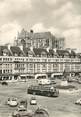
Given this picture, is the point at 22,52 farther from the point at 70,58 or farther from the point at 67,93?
the point at 67,93

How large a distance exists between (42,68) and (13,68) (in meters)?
18.1

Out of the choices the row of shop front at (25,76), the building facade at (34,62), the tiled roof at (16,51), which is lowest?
the row of shop front at (25,76)

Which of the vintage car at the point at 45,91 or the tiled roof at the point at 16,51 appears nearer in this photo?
the vintage car at the point at 45,91

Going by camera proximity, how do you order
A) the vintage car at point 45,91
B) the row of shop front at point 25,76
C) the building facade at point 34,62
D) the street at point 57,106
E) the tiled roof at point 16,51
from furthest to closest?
the tiled roof at point 16,51, the building facade at point 34,62, the row of shop front at point 25,76, the vintage car at point 45,91, the street at point 57,106

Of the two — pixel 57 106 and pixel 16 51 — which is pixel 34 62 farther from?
pixel 57 106

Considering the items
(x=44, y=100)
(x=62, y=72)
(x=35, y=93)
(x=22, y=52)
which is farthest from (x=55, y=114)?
(x=62, y=72)

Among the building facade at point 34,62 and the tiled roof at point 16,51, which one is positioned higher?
the tiled roof at point 16,51

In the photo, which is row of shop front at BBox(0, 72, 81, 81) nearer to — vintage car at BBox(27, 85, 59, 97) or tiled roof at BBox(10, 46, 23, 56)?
tiled roof at BBox(10, 46, 23, 56)

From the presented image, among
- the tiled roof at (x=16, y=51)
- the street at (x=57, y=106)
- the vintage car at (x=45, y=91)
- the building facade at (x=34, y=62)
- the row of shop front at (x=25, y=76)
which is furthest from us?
the tiled roof at (x=16, y=51)

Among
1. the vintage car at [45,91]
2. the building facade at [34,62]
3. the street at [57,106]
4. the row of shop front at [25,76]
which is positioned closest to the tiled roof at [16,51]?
the building facade at [34,62]

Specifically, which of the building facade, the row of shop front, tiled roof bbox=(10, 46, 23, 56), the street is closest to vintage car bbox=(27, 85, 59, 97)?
the street

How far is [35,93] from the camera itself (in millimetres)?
89062

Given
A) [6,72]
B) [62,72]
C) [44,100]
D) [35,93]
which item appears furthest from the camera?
[62,72]

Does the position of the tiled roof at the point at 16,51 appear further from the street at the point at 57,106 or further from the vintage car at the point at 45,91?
the street at the point at 57,106
